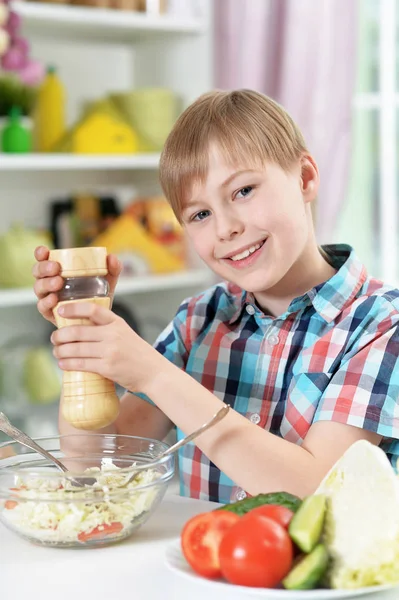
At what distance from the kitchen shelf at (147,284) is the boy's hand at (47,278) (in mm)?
1726

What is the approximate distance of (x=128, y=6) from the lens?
3.28 metres

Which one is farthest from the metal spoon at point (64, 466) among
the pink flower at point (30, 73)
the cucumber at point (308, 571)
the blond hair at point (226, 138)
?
the pink flower at point (30, 73)

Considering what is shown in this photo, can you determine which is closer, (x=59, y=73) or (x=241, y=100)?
(x=241, y=100)

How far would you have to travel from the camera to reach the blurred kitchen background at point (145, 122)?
3.07 meters

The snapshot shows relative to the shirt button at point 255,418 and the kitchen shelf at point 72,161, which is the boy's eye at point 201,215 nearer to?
the shirt button at point 255,418

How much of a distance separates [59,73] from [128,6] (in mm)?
356

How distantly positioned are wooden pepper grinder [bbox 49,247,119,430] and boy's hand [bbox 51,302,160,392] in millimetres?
11

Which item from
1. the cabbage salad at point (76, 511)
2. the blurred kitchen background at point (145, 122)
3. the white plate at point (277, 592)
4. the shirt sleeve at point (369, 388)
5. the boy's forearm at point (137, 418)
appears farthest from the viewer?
the blurred kitchen background at point (145, 122)

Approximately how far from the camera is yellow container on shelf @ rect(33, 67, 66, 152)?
318 cm

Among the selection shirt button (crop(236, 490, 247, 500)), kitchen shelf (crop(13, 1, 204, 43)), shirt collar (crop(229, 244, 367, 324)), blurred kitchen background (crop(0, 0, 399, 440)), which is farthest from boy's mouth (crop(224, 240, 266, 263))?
kitchen shelf (crop(13, 1, 204, 43))

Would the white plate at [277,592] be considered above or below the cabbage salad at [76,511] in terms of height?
above

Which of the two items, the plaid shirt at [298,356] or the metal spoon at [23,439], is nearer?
the metal spoon at [23,439]

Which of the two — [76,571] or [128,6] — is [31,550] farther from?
[128,6]

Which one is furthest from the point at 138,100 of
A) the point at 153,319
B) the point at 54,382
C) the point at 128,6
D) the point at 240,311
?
the point at 240,311
